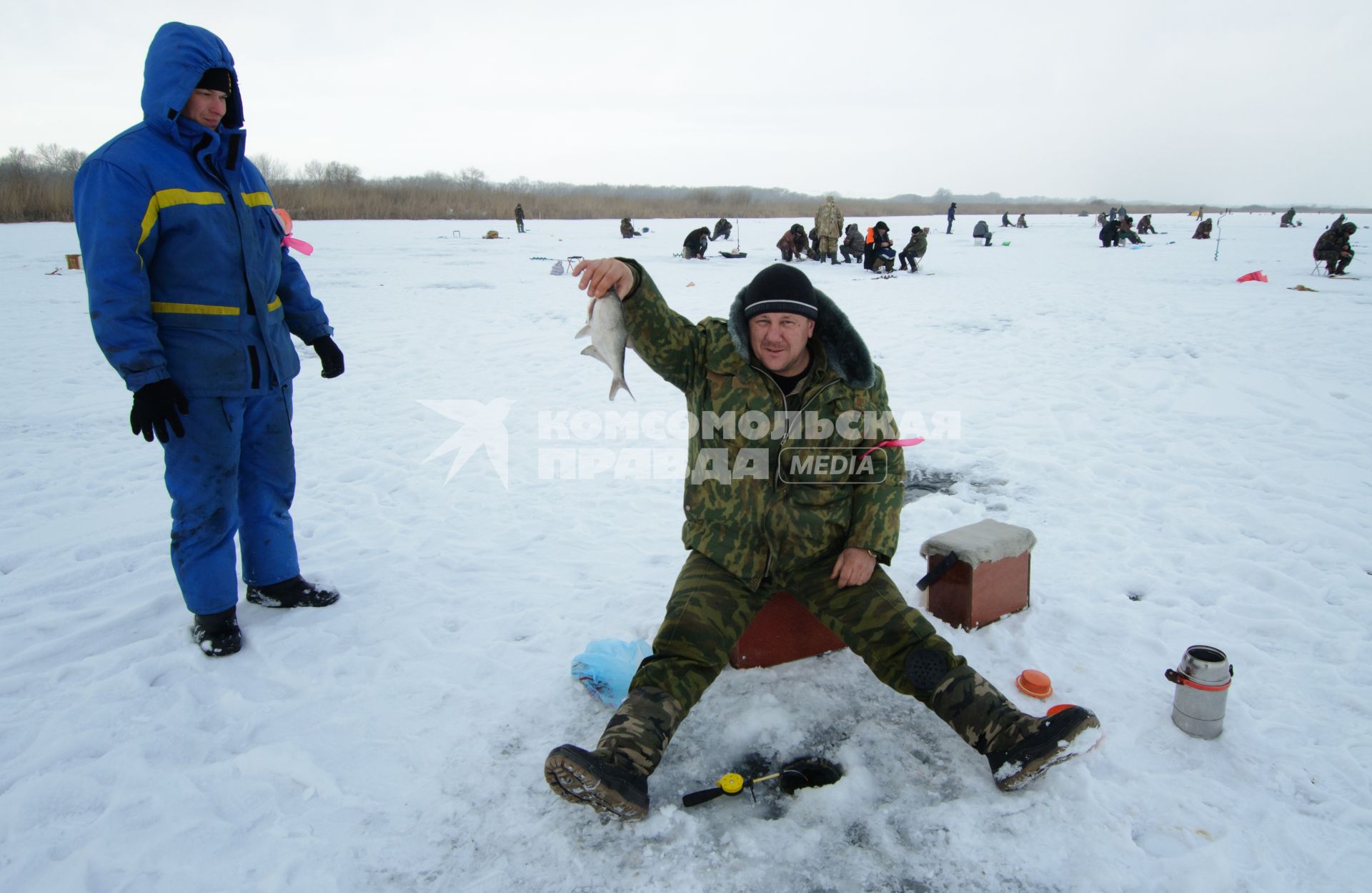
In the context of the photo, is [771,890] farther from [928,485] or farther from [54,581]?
[54,581]

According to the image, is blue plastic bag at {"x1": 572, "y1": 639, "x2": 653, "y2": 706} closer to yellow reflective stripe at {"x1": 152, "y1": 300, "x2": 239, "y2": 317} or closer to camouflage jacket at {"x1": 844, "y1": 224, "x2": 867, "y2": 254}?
yellow reflective stripe at {"x1": 152, "y1": 300, "x2": 239, "y2": 317}

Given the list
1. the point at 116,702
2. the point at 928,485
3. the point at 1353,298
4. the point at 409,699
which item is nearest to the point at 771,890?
the point at 409,699

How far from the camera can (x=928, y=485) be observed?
5047mm

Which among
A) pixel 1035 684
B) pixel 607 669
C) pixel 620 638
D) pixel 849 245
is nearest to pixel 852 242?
pixel 849 245

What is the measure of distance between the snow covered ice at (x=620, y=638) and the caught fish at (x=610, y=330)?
1.29 m

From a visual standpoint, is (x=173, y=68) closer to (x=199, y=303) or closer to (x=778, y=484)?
(x=199, y=303)

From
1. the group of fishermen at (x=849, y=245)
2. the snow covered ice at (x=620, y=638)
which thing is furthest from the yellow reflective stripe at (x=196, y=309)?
the group of fishermen at (x=849, y=245)

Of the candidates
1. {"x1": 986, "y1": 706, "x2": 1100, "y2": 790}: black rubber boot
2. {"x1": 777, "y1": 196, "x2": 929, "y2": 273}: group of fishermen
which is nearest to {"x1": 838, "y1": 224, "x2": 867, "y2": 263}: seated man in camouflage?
{"x1": 777, "y1": 196, "x2": 929, "y2": 273}: group of fishermen

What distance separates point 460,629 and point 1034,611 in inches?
105

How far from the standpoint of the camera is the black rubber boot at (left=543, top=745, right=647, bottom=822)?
2.11 metres

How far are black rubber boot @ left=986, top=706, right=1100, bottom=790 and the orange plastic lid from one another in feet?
1.57

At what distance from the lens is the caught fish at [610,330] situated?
269 centimetres

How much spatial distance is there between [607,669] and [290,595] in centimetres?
169

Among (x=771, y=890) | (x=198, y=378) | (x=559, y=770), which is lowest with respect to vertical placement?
(x=771, y=890)
